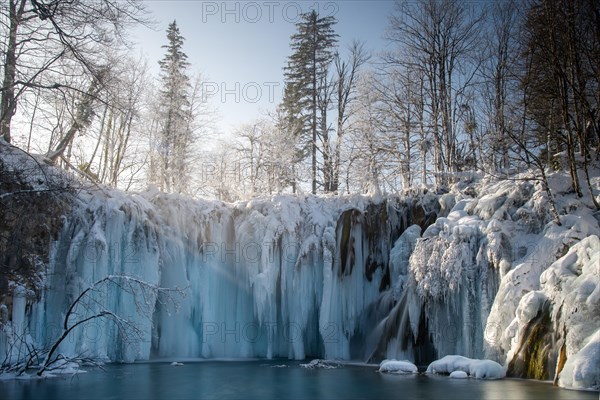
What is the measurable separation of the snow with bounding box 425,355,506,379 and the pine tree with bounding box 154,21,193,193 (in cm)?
1449

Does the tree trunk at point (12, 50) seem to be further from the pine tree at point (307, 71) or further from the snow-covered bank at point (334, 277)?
the pine tree at point (307, 71)

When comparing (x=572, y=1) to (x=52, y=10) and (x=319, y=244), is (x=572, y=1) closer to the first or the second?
(x=319, y=244)

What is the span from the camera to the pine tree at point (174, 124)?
23734 millimetres

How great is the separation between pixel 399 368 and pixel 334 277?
15.3 feet

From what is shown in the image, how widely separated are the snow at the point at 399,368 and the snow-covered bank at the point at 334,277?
0.08 m

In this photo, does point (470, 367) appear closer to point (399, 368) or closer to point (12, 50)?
point (399, 368)

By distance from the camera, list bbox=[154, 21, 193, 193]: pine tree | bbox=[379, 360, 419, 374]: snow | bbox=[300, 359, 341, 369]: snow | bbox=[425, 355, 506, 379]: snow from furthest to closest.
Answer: bbox=[154, 21, 193, 193]: pine tree < bbox=[300, 359, 341, 369]: snow < bbox=[379, 360, 419, 374]: snow < bbox=[425, 355, 506, 379]: snow

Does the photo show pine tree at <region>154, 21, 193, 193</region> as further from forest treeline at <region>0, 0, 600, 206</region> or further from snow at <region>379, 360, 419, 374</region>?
snow at <region>379, 360, 419, 374</region>

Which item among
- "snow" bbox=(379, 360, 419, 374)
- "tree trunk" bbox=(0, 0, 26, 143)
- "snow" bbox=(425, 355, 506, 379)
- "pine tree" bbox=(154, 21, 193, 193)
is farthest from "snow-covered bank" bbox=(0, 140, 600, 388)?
"pine tree" bbox=(154, 21, 193, 193)

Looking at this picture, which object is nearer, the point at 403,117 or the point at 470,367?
the point at 470,367

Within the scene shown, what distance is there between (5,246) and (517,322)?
34.3 feet

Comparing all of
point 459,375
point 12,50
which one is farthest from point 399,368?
point 12,50

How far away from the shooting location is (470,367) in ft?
36.6

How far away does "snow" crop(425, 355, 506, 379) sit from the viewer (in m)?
10.6
